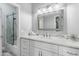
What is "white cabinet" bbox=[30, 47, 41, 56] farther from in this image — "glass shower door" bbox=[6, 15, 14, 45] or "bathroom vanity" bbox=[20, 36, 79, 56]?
"glass shower door" bbox=[6, 15, 14, 45]

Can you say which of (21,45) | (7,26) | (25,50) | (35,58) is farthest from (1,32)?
(35,58)

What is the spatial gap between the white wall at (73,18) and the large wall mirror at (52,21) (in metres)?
0.13

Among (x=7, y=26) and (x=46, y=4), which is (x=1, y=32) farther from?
(x=46, y=4)

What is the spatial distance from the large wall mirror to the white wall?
127 mm

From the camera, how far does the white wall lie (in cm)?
161

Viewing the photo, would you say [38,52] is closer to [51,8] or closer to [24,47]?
[24,47]

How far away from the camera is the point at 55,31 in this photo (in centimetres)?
181

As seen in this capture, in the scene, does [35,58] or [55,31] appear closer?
[35,58]

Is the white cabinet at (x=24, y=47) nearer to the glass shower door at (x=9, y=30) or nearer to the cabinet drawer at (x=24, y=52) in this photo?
the cabinet drawer at (x=24, y=52)

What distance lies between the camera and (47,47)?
1.60 m

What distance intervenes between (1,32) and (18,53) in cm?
49

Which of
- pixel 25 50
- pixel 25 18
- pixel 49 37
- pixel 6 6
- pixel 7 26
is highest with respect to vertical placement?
pixel 6 6

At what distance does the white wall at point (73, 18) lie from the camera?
5.27 ft

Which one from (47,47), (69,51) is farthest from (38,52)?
(69,51)
